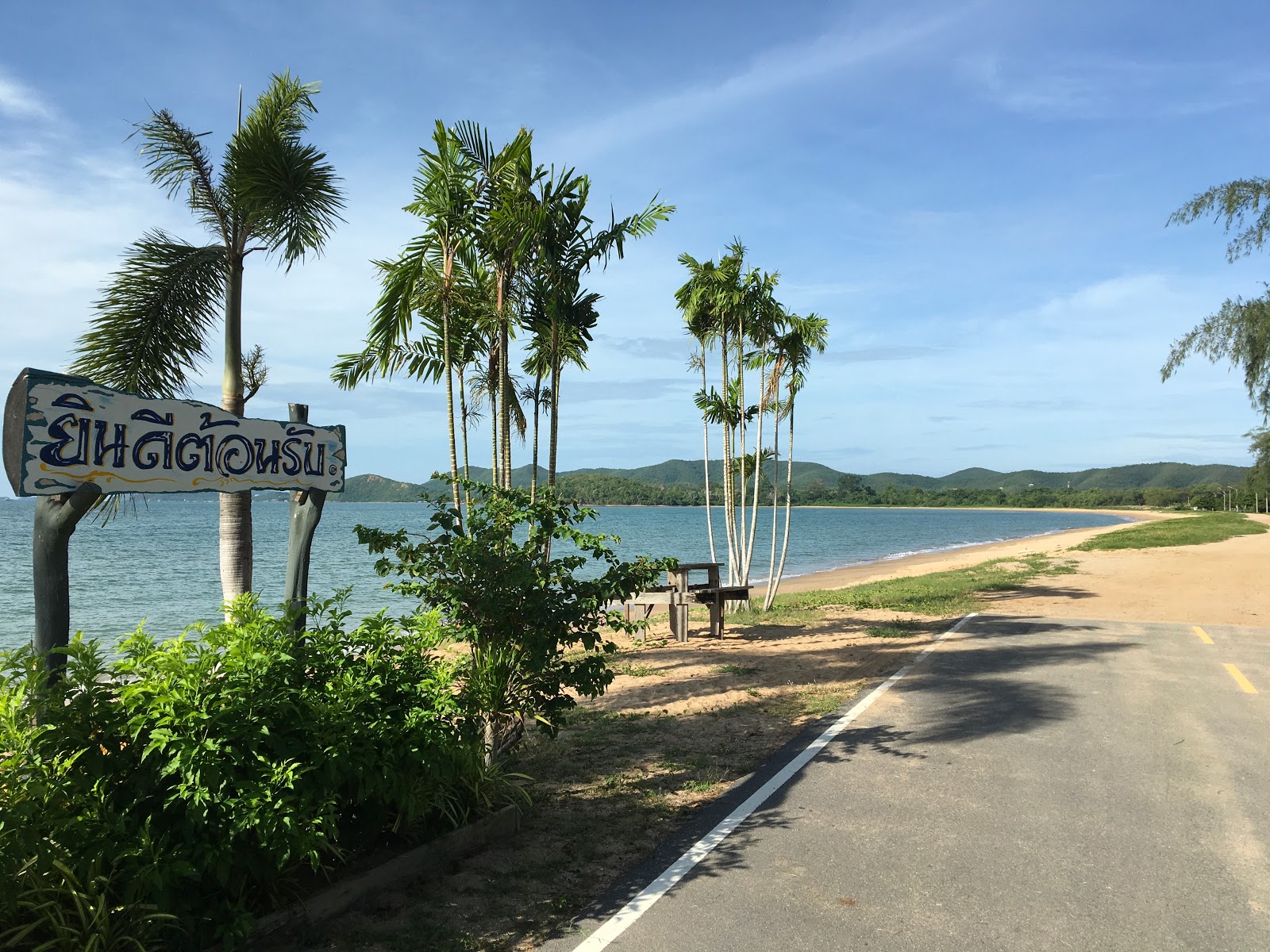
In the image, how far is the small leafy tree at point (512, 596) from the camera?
502 centimetres

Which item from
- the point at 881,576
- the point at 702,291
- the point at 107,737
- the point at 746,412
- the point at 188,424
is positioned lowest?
the point at 881,576

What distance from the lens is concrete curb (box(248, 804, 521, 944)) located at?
11.4 ft

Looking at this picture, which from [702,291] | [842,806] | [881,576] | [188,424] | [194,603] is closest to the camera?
[188,424]

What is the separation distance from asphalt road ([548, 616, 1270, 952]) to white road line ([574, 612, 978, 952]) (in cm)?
5

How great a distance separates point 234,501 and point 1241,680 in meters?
10.1

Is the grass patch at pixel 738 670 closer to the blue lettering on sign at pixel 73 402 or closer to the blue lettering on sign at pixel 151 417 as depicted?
the blue lettering on sign at pixel 151 417

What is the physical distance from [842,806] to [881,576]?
998 inches

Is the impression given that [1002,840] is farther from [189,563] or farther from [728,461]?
[189,563]

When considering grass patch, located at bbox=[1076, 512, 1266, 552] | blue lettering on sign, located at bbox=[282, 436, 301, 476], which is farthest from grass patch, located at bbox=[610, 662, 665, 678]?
grass patch, located at bbox=[1076, 512, 1266, 552]

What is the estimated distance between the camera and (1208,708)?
757 cm

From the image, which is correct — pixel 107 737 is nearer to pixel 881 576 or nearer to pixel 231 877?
pixel 231 877

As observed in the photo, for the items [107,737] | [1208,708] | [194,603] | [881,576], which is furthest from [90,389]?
[881,576]

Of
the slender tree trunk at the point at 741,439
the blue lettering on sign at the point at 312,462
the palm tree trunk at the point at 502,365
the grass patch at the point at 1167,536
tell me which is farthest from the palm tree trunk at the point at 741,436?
the grass patch at the point at 1167,536

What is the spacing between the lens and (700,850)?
448cm
